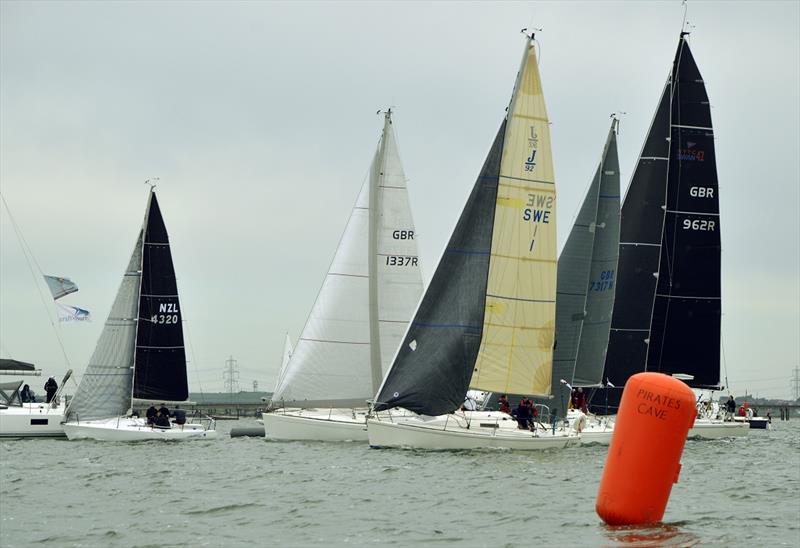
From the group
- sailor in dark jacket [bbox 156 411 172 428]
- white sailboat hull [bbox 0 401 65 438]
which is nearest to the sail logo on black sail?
sailor in dark jacket [bbox 156 411 172 428]

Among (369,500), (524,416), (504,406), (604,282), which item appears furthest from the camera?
(604,282)

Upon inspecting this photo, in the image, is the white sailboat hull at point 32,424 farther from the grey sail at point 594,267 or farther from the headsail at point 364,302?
the grey sail at point 594,267

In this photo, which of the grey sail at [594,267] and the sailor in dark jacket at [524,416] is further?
the grey sail at [594,267]

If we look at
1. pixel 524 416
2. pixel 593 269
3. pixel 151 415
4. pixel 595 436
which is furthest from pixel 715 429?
pixel 151 415

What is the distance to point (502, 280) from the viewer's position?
3712 cm

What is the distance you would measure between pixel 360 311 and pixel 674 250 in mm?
11721

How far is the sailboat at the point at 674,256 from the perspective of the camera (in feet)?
152

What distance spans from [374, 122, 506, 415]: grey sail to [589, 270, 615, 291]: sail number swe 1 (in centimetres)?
1045

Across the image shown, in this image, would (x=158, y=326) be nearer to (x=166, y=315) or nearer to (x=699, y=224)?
(x=166, y=315)

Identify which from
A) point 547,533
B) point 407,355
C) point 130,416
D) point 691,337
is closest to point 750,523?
point 547,533

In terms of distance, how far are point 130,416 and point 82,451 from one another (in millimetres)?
6295

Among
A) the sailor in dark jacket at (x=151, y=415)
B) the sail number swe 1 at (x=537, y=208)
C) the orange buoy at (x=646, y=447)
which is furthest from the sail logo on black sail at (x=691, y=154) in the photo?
the orange buoy at (x=646, y=447)

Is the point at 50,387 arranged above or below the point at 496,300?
below

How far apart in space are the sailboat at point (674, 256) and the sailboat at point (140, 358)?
1558cm
